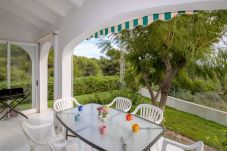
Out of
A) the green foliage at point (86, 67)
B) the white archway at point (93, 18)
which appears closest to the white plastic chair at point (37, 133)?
the white archway at point (93, 18)

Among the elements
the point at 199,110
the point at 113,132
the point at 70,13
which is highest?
the point at 70,13

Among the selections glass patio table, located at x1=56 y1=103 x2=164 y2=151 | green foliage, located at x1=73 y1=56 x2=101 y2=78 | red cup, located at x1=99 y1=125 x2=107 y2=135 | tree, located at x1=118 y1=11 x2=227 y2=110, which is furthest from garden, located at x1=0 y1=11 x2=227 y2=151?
green foliage, located at x1=73 y1=56 x2=101 y2=78

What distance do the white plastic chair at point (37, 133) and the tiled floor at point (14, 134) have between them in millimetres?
382

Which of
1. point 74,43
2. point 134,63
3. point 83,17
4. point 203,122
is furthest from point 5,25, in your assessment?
point 203,122

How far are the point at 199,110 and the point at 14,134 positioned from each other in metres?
5.39

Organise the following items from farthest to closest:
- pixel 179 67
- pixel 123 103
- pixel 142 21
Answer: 1. pixel 123 103
2. pixel 179 67
3. pixel 142 21

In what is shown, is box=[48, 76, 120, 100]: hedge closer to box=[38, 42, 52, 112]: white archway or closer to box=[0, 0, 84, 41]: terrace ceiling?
box=[38, 42, 52, 112]: white archway

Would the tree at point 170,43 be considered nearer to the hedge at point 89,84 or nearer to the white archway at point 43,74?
the white archway at point 43,74

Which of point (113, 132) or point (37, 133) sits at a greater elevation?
point (113, 132)

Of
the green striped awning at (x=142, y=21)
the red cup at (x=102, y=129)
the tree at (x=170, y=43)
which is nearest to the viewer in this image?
the red cup at (x=102, y=129)

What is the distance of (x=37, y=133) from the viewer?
422 centimetres

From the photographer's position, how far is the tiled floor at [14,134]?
365 cm

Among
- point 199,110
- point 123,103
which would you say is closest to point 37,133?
point 123,103

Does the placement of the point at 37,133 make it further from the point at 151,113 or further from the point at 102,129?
the point at 151,113
